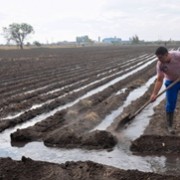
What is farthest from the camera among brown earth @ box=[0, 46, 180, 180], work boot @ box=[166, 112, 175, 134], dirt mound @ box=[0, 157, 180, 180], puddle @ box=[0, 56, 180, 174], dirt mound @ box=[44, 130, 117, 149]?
work boot @ box=[166, 112, 175, 134]

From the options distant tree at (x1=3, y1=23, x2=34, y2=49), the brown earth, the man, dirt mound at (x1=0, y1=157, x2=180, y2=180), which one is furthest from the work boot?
distant tree at (x1=3, y1=23, x2=34, y2=49)

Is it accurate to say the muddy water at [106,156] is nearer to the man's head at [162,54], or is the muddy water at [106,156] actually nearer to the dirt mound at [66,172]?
the dirt mound at [66,172]

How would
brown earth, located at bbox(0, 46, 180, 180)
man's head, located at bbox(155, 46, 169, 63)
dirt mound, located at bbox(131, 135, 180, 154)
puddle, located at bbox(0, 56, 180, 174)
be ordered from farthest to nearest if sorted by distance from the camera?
man's head, located at bbox(155, 46, 169, 63) < dirt mound, located at bbox(131, 135, 180, 154) < puddle, located at bbox(0, 56, 180, 174) < brown earth, located at bbox(0, 46, 180, 180)

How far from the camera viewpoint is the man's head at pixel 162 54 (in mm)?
6812

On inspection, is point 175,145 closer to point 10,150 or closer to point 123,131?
point 123,131

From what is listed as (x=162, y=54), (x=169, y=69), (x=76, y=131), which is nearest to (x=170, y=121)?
(x=169, y=69)

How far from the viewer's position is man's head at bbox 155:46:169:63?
6.81 metres

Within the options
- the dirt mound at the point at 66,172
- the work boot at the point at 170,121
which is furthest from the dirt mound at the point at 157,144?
the dirt mound at the point at 66,172

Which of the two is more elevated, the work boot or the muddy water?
the work boot

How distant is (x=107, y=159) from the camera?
645 centimetres

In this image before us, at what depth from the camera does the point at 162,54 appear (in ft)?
22.4

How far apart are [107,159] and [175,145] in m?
1.26

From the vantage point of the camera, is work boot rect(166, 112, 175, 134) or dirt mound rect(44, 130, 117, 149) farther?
work boot rect(166, 112, 175, 134)

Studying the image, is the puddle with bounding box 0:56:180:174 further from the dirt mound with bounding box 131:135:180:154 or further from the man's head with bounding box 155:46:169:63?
the man's head with bounding box 155:46:169:63
